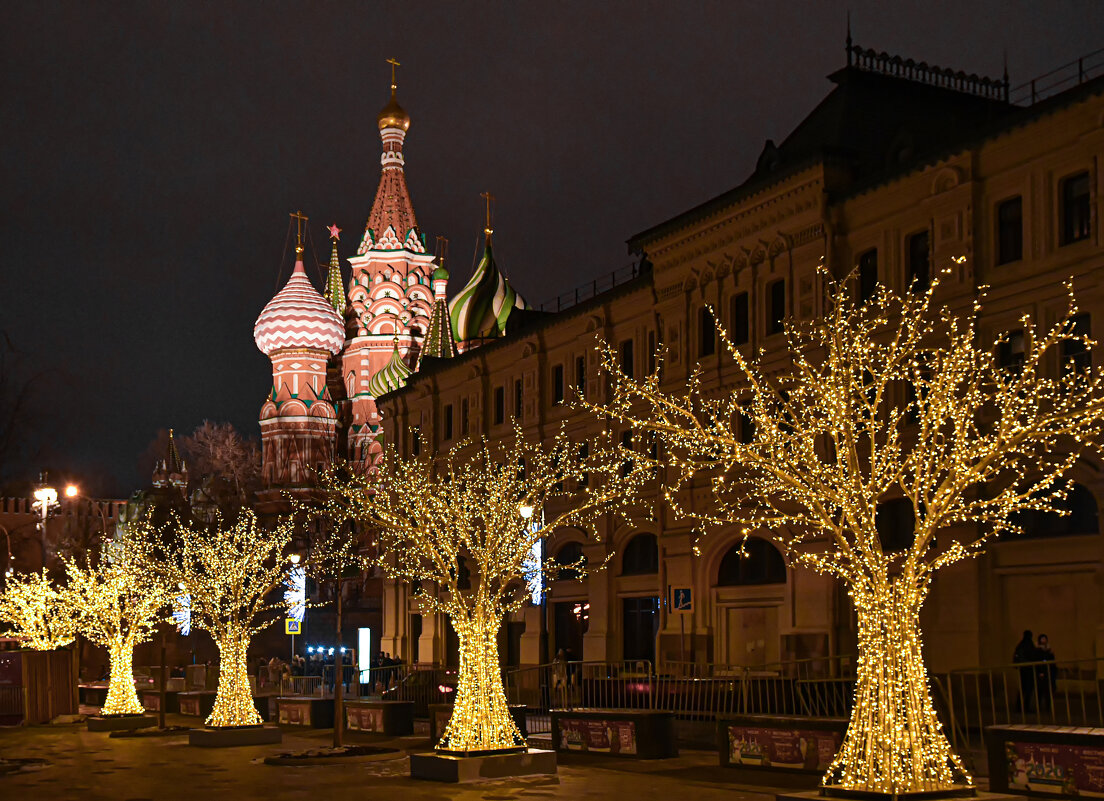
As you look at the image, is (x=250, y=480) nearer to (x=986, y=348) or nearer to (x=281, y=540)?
(x=281, y=540)

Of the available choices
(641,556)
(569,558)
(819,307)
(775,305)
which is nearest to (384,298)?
(569,558)

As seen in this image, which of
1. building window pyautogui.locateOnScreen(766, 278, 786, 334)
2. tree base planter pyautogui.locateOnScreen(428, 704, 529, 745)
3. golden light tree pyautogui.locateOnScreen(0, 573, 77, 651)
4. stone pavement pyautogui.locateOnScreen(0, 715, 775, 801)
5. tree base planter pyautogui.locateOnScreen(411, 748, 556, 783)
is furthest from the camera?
golden light tree pyautogui.locateOnScreen(0, 573, 77, 651)

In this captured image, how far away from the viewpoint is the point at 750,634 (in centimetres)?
3653

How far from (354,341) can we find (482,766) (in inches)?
2896

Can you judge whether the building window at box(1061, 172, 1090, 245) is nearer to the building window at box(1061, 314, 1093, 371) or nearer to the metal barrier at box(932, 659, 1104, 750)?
the building window at box(1061, 314, 1093, 371)

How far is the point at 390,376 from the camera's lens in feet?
278

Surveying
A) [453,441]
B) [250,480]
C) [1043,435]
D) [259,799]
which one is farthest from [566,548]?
[250,480]

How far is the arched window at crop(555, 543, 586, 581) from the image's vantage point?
4517 centimetres

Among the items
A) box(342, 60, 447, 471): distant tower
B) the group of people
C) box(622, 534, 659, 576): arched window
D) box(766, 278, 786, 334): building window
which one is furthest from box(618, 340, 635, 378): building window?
box(342, 60, 447, 471): distant tower

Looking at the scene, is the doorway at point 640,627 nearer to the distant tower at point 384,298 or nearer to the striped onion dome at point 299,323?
the distant tower at point 384,298

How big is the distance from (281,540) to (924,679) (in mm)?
25209

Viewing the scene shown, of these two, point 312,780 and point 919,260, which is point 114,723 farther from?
point 919,260

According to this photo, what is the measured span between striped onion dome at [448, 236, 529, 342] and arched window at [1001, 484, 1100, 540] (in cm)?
3573

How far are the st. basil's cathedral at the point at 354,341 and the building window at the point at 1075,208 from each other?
191 feet
